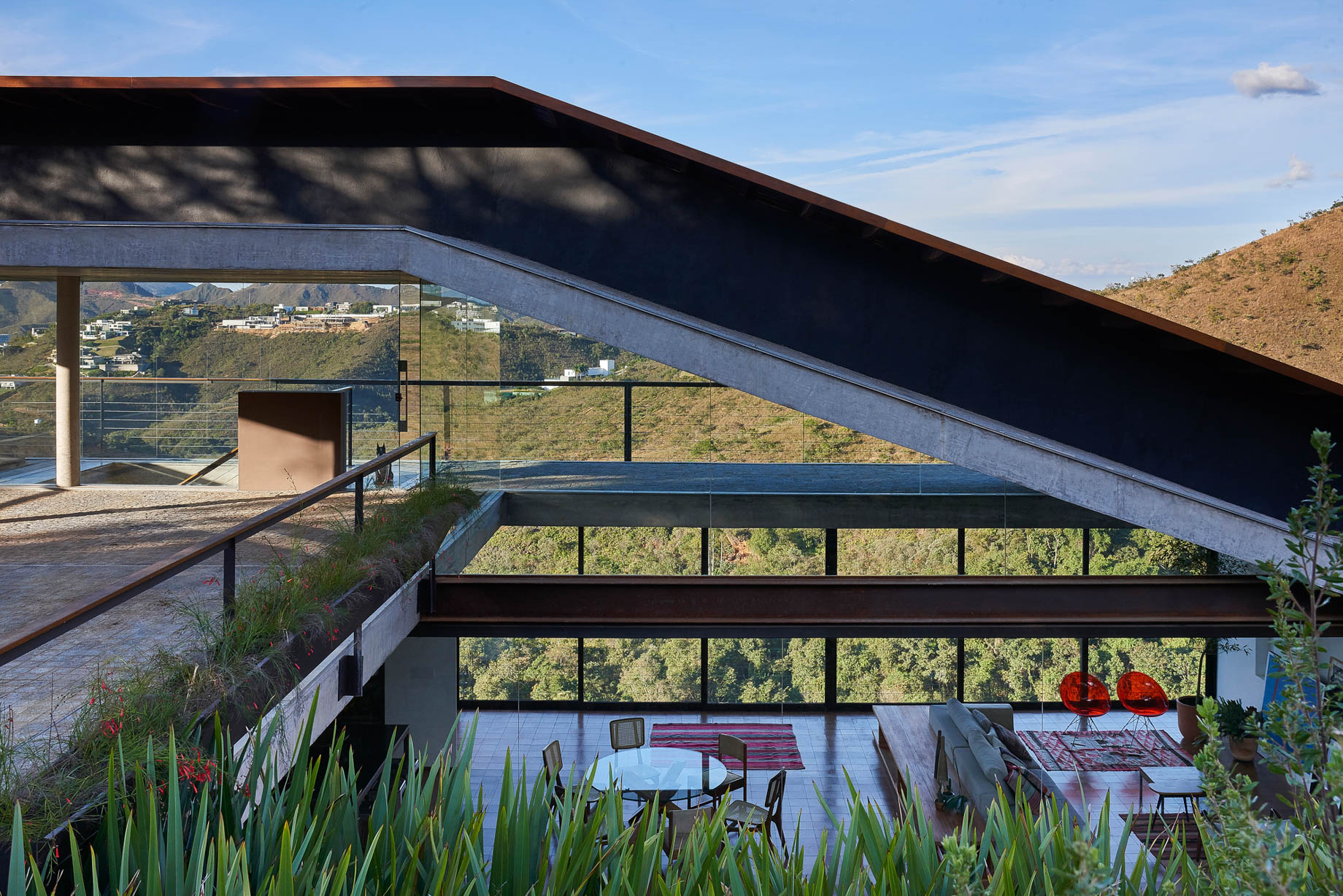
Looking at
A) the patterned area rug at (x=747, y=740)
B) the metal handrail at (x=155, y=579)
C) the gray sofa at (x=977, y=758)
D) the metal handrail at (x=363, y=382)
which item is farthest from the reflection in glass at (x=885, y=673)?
the metal handrail at (x=155, y=579)

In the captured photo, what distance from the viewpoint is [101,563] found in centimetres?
560

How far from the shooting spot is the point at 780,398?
5.33 meters

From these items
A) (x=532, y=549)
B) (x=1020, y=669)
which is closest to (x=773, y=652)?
(x=1020, y=669)

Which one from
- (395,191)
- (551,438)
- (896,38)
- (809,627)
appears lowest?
(809,627)

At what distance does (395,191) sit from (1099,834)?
5208 millimetres

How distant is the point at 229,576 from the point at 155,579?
0.72m

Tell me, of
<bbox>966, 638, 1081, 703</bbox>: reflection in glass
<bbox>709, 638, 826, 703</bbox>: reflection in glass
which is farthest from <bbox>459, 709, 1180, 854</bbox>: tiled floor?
<bbox>966, 638, 1081, 703</bbox>: reflection in glass

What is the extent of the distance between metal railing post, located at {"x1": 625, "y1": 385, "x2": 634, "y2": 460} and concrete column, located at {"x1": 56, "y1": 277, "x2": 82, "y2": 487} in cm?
502

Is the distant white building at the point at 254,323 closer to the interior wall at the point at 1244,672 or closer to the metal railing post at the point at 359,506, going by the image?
the metal railing post at the point at 359,506

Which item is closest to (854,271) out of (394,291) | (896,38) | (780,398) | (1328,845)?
(780,398)

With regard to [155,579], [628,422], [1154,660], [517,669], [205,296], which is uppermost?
[205,296]

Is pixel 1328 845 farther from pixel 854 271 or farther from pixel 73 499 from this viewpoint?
pixel 73 499

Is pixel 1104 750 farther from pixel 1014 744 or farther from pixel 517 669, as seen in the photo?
pixel 517 669

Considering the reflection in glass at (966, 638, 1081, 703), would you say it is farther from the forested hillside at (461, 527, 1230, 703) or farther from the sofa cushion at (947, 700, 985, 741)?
the sofa cushion at (947, 700, 985, 741)
